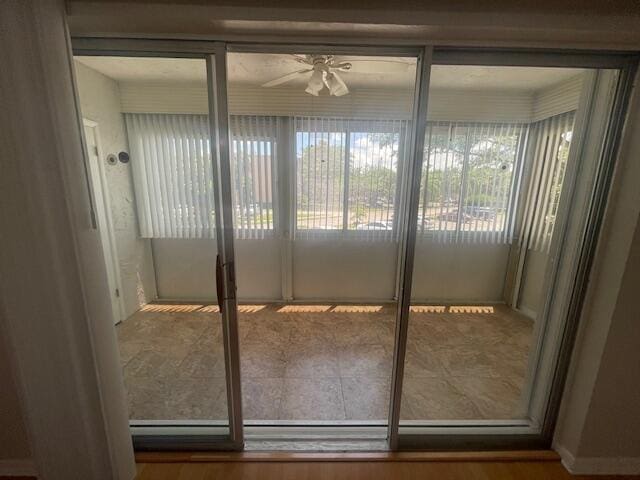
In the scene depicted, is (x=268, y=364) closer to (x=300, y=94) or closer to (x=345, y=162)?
(x=345, y=162)

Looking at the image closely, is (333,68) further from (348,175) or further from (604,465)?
(604,465)

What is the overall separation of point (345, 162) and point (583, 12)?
2.10 metres

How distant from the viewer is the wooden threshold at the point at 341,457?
131cm

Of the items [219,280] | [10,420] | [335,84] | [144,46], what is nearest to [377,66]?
[335,84]

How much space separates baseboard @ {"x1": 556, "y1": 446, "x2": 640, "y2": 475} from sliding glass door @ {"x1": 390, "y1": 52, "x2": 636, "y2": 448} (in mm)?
144

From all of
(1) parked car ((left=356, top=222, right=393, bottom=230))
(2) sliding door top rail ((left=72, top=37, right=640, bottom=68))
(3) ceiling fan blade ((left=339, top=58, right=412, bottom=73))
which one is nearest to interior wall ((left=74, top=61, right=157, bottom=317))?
(2) sliding door top rail ((left=72, top=37, right=640, bottom=68))

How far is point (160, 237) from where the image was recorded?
8.49ft

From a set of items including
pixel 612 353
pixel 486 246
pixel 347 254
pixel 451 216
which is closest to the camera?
pixel 612 353

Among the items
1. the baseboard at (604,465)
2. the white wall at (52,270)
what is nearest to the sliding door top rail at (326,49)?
the white wall at (52,270)

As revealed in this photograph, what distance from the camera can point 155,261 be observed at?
8.67ft

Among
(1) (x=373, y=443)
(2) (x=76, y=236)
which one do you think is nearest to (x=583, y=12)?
(2) (x=76, y=236)

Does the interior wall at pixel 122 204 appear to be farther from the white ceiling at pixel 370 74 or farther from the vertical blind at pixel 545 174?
the vertical blind at pixel 545 174

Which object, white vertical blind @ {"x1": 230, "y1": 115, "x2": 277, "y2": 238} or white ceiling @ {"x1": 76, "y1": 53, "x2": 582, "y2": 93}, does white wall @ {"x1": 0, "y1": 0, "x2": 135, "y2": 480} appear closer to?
white ceiling @ {"x1": 76, "y1": 53, "x2": 582, "y2": 93}

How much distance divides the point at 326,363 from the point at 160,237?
6.80 ft
